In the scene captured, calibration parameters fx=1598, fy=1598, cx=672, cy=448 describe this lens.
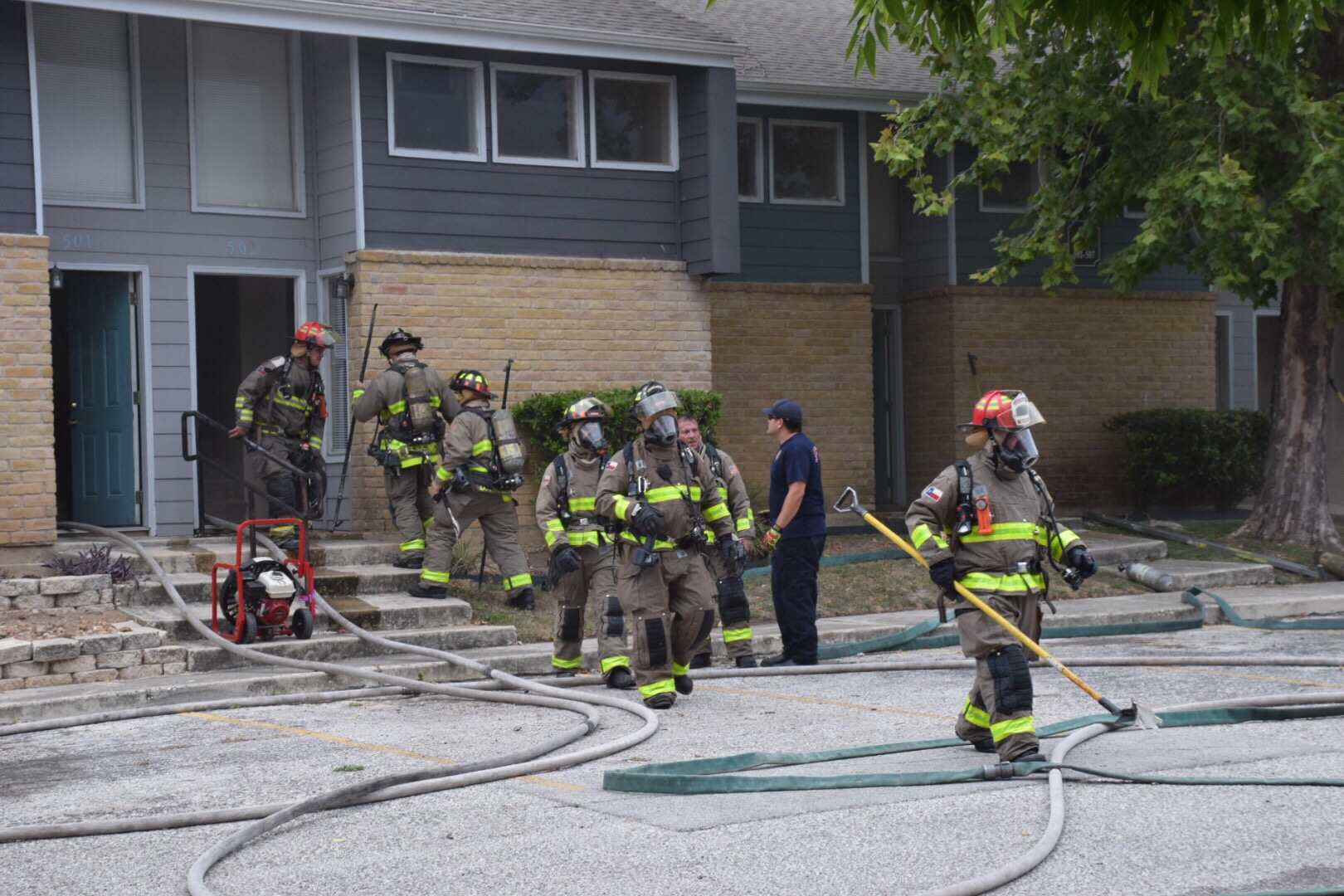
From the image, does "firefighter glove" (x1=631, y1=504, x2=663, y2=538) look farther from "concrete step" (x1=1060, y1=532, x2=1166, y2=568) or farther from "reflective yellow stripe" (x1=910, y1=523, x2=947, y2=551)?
"concrete step" (x1=1060, y1=532, x2=1166, y2=568)

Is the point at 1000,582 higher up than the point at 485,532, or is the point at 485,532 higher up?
the point at 1000,582

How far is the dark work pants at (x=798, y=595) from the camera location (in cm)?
1127

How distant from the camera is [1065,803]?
6.57 meters

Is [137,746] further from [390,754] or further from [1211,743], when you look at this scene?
[1211,743]

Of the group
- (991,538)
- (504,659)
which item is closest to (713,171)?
(504,659)

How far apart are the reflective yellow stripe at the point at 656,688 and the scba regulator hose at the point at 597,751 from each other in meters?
0.29

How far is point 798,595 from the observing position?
11.3m

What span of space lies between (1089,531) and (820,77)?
6182mm

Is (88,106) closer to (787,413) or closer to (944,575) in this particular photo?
(787,413)

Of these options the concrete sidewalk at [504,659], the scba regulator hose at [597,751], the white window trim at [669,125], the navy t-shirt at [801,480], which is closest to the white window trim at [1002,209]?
the white window trim at [669,125]

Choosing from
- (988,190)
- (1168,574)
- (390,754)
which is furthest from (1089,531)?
(390,754)

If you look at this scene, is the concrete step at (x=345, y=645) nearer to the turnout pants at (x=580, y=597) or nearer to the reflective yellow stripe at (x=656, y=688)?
the turnout pants at (x=580, y=597)

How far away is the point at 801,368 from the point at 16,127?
9.34 meters

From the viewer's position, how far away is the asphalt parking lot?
5.60m
